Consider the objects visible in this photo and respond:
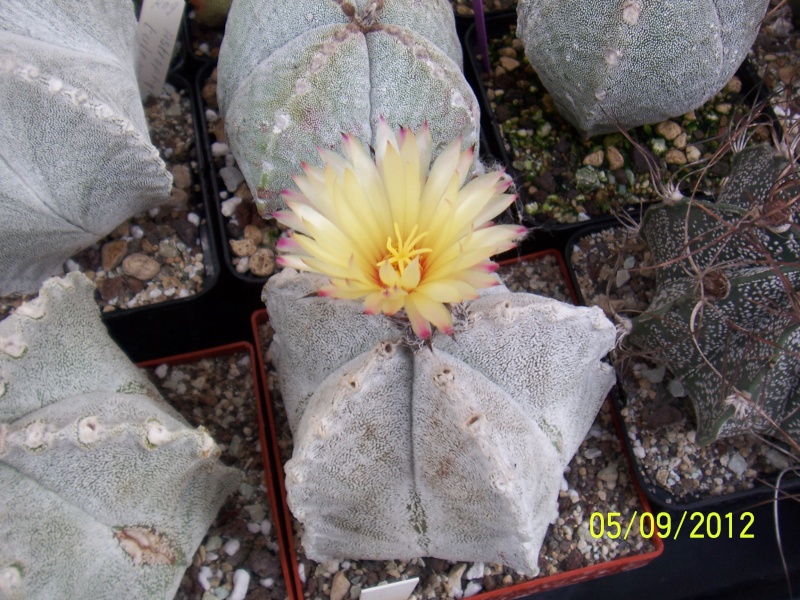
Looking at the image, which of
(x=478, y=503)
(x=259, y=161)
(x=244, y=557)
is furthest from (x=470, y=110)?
(x=244, y=557)

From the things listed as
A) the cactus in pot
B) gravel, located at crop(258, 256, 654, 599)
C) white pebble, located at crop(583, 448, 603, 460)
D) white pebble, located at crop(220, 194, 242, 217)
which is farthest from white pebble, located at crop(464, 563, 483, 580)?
white pebble, located at crop(220, 194, 242, 217)

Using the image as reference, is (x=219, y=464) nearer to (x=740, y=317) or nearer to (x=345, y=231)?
(x=345, y=231)

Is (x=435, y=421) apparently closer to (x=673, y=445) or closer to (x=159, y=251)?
(x=673, y=445)

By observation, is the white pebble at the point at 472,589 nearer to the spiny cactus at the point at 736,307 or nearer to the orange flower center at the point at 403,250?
the spiny cactus at the point at 736,307

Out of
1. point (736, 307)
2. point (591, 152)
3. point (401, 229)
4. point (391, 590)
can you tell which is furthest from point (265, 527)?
point (591, 152)

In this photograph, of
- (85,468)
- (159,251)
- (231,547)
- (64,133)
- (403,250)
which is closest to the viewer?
(403,250)

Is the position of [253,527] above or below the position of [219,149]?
below
